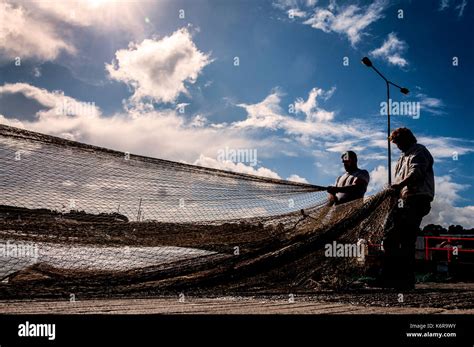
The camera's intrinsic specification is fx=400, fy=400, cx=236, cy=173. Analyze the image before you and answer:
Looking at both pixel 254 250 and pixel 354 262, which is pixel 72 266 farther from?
pixel 354 262

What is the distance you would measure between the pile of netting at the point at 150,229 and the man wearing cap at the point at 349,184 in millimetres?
429

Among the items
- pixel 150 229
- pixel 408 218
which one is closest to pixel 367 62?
pixel 408 218

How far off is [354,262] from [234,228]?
1.70 meters

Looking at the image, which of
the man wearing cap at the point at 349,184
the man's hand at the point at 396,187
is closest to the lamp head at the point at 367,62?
the man wearing cap at the point at 349,184

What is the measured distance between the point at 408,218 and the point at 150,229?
3.52 meters

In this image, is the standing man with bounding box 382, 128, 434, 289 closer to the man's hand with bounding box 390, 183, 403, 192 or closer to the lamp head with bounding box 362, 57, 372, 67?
the man's hand with bounding box 390, 183, 403, 192

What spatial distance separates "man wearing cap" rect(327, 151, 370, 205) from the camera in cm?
616

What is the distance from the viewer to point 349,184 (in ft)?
20.7

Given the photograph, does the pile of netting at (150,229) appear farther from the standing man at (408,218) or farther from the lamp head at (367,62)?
the lamp head at (367,62)

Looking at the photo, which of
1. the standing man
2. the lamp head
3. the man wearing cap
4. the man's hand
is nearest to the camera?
the standing man

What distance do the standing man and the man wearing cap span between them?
24.1 inches

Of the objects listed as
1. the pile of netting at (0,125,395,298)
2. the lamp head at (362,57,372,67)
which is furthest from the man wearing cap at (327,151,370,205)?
the lamp head at (362,57,372,67)
